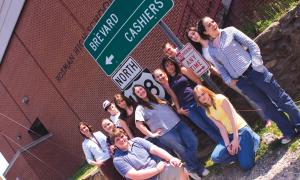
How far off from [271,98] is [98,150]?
301cm

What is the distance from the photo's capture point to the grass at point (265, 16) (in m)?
9.31

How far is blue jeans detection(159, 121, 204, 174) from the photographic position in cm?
799

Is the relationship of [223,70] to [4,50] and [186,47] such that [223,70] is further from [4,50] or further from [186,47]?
[4,50]

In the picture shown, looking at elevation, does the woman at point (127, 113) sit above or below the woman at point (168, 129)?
above

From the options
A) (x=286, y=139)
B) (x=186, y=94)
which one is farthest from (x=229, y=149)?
(x=186, y=94)

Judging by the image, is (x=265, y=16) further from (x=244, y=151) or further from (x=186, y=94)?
(x=244, y=151)

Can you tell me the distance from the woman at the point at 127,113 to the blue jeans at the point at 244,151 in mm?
1618

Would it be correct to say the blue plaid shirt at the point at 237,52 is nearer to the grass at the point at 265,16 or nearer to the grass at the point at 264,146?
the grass at the point at 264,146

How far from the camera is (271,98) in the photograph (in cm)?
703

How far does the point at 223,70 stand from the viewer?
719cm

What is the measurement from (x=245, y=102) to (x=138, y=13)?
253 centimetres

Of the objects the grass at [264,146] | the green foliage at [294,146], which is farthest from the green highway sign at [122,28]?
the green foliage at [294,146]

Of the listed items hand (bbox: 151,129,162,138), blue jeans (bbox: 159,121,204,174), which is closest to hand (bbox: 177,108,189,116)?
blue jeans (bbox: 159,121,204,174)

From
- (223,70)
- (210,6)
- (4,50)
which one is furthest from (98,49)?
(4,50)
